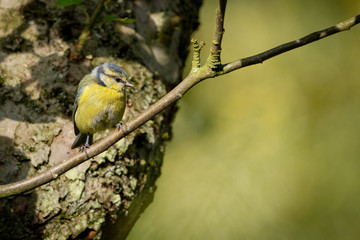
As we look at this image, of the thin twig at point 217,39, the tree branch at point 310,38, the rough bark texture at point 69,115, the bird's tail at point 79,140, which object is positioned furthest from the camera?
the bird's tail at point 79,140

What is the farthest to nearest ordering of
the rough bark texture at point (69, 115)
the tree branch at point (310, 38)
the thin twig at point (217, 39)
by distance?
A: the rough bark texture at point (69, 115)
the tree branch at point (310, 38)
the thin twig at point (217, 39)

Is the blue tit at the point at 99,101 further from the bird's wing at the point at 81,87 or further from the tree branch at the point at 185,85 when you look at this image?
the tree branch at the point at 185,85

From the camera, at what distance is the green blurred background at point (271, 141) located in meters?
2.21

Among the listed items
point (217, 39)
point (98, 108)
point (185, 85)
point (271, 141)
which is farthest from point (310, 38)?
point (271, 141)

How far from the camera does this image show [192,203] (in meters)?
2.31

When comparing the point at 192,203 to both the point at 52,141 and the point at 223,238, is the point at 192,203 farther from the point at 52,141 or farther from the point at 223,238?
the point at 52,141

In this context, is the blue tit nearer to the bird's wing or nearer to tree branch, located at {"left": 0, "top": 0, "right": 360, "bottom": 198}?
the bird's wing

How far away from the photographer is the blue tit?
168cm

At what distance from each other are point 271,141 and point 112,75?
124 cm

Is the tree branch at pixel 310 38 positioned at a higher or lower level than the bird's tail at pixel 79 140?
higher

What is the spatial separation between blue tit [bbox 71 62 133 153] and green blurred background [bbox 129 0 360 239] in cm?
57

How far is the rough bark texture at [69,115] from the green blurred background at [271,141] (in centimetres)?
43

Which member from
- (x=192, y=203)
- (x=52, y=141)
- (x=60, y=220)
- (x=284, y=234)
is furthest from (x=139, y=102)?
(x=284, y=234)

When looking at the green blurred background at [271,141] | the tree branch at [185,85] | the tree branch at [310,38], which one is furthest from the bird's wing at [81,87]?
the tree branch at [310,38]
